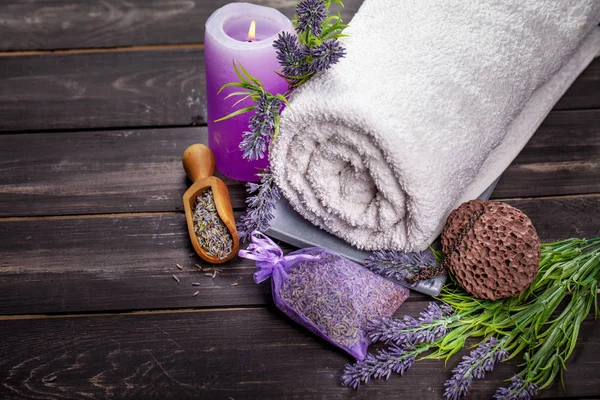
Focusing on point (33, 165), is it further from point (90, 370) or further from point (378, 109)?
point (378, 109)

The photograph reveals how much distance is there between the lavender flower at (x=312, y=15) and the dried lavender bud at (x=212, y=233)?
25 centimetres

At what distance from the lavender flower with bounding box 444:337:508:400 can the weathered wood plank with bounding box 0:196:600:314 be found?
0.35 feet

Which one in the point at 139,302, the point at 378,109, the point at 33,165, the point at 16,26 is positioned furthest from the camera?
the point at 16,26

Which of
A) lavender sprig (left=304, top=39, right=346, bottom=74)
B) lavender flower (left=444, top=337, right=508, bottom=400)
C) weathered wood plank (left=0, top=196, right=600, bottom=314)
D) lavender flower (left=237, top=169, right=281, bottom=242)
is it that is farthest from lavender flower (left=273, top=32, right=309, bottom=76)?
lavender flower (left=444, top=337, right=508, bottom=400)

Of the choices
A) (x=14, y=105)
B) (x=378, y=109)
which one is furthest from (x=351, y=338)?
(x=14, y=105)

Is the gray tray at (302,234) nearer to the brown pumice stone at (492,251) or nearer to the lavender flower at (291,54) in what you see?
the brown pumice stone at (492,251)

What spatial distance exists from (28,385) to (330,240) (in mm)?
388

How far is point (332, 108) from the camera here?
0.76 meters

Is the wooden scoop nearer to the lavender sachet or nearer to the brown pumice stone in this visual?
the lavender sachet

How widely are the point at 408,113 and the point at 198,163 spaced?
0.97 feet

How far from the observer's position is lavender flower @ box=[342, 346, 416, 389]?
2.53 ft

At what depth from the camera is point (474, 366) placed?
77cm

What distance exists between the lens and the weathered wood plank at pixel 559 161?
0.97 m

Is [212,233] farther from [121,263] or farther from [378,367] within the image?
[378,367]
